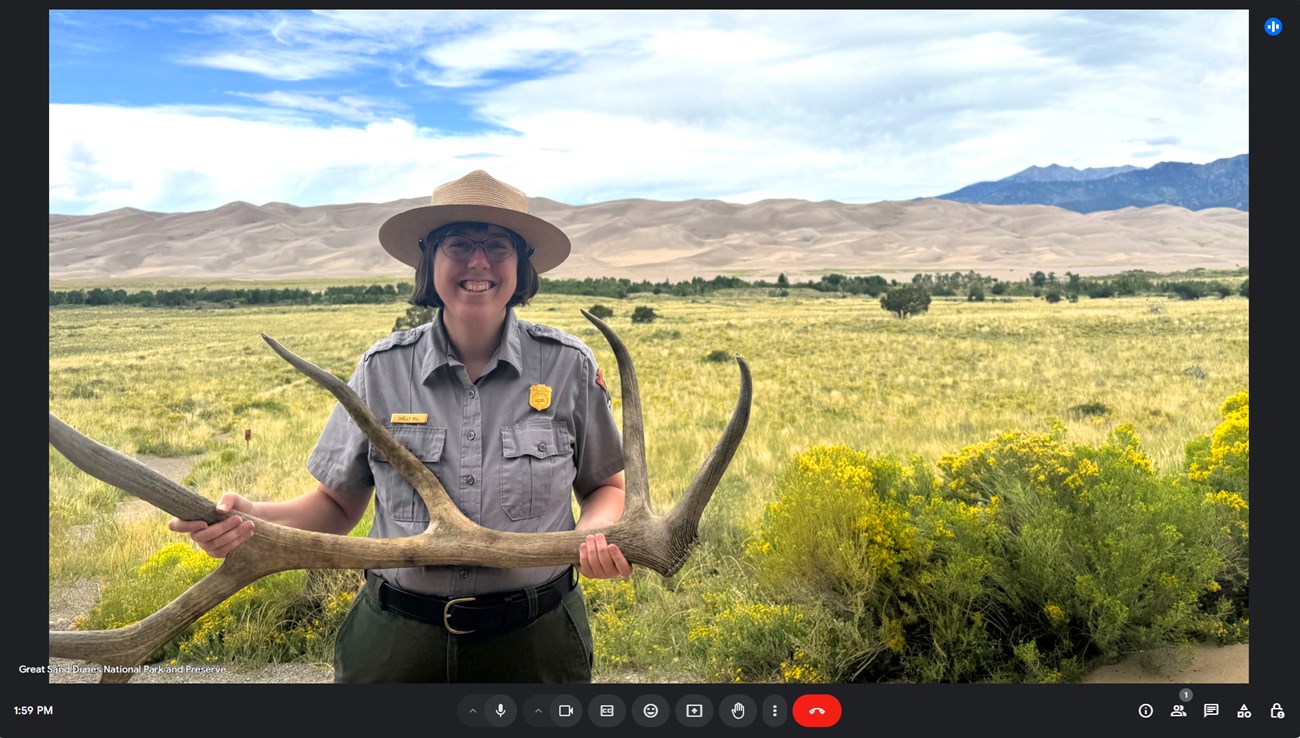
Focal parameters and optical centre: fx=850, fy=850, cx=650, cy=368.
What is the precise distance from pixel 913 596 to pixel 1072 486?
1.00 metres

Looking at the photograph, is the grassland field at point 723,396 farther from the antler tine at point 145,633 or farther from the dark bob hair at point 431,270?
the antler tine at point 145,633

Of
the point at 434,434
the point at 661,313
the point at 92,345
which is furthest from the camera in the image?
the point at 661,313

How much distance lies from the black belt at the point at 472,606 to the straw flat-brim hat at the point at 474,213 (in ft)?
3.36

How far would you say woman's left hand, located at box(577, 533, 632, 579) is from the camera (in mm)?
2043

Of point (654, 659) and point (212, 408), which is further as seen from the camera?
point (212, 408)

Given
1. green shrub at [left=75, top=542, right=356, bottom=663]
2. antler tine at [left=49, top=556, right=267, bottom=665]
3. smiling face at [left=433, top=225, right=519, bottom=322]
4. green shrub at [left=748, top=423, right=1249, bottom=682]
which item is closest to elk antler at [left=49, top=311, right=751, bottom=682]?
antler tine at [left=49, top=556, right=267, bottom=665]

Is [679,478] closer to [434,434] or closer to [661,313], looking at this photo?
[434,434]

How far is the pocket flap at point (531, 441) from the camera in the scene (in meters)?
2.26

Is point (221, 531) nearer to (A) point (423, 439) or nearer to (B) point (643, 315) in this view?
(A) point (423, 439)

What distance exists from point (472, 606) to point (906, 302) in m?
40.6

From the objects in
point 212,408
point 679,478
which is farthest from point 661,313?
point 679,478
